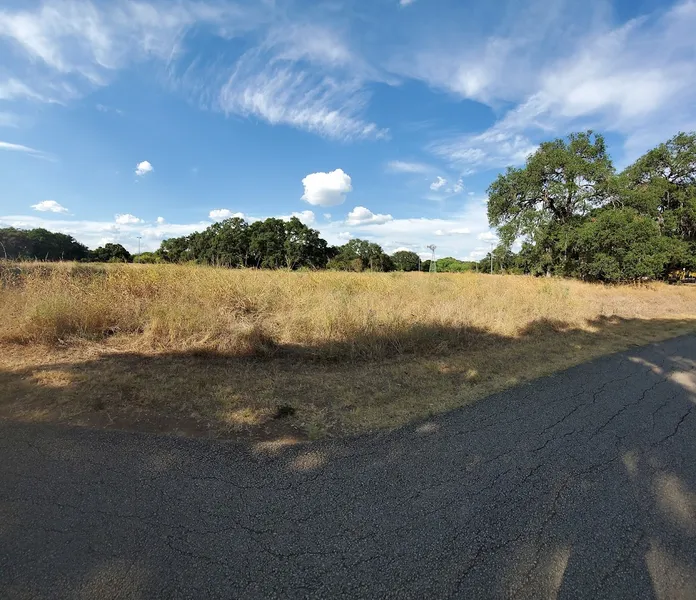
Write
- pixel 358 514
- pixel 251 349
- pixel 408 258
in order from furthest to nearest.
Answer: pixel 408 258, pixel 251 349, pixel 358 514

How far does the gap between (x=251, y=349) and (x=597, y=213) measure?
107ft

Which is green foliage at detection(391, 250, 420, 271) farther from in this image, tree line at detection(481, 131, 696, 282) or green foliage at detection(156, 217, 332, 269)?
tree line at detection(481, 131, 696, 282)

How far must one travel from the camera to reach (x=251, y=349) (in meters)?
5.64

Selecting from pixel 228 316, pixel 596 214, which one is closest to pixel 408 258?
pixel 596 214

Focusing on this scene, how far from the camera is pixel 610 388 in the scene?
4.52m

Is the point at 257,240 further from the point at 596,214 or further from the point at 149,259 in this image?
the point at 596,214

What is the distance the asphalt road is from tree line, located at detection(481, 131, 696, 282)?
94.9 feet

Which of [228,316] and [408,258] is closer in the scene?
[228,316]

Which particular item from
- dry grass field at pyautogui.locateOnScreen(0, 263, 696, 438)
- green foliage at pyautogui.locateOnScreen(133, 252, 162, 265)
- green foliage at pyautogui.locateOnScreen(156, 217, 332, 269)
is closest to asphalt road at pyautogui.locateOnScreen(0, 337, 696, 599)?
dry grass field at pyautogui.locateOnScreen(0, 263, 696, 438)

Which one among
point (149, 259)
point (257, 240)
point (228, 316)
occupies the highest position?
point (257, 240)

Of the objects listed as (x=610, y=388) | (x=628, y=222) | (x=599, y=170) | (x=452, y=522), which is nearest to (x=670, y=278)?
(x=628, y=222)

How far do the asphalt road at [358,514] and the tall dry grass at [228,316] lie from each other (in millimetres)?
2842

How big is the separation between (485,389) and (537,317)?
20.7ft

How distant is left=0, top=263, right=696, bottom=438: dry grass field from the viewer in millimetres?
3594
